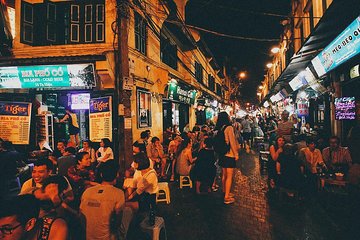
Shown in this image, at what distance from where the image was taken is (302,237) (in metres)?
4.69

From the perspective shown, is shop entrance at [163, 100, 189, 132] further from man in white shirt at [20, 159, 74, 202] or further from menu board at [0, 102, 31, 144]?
man in white shirt at [20, 159, 74, 202]

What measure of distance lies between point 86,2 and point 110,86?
363 centimetres

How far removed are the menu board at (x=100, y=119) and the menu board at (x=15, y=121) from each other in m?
2.43

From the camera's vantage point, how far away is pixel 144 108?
10.9m

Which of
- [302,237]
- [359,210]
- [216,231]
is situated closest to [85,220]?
[216,231]

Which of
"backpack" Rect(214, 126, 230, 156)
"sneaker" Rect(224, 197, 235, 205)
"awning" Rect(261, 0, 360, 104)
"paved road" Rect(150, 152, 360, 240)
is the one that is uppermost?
"awning" Rect(261, 0, 360, 104)

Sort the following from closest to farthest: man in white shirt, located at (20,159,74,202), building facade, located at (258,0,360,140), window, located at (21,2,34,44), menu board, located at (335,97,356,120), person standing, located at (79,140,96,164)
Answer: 1. man in white shirt, located at (20,159,74,202)
2. building facade, located at (258,0,360,140)
3. person standing, located at (79,140,96,164)
4. menu board, located at (335,97,356,120)
5. window, located at (21,2,34,44)

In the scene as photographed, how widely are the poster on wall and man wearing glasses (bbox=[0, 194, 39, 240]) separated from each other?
788cm

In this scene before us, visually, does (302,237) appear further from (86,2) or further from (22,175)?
(86,2)

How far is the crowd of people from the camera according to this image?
255cm

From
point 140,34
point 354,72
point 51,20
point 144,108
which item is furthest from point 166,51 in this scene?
point 354,72

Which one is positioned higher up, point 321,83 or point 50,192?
point 321,83

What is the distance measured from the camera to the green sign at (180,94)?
14.3 m

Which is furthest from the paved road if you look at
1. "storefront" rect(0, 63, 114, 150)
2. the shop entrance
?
the shop entrance
